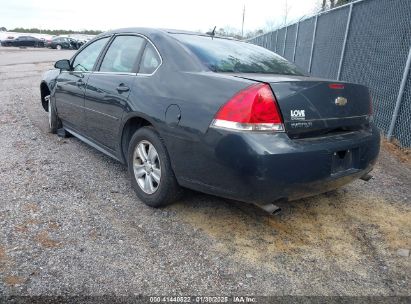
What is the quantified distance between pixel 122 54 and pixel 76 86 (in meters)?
0.96

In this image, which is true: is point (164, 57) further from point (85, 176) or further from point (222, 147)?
point (85, 176)

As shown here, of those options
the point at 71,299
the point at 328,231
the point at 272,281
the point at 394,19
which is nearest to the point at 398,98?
the point at 394,19

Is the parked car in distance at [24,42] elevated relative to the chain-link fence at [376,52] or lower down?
lower down

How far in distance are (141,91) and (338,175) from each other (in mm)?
1896

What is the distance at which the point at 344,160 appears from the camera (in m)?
3.08

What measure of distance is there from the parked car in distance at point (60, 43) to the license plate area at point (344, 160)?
44332mm

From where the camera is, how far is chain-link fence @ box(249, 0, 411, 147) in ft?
19.0

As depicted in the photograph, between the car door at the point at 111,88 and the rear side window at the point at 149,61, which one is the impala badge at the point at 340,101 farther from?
the car door at the point at 111,88

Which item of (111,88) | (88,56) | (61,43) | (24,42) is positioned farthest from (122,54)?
(24,42)

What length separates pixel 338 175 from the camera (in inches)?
119

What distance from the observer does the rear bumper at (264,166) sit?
2680 mm

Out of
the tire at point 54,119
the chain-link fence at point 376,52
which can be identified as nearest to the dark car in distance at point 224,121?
the chain-link fence at point 376,52

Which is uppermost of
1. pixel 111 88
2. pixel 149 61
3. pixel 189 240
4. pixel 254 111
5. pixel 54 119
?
pixel 149 61

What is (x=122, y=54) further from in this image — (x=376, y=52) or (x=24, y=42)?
(x=24, y=42)
